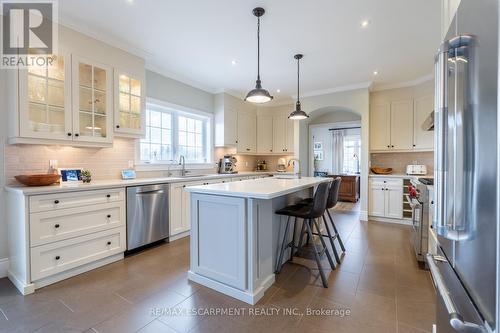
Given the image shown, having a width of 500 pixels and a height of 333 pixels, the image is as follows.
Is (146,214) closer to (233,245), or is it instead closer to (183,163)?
(183,163)

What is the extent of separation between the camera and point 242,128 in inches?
226

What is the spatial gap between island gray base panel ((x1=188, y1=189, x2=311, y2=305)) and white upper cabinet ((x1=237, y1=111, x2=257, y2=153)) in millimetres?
3437

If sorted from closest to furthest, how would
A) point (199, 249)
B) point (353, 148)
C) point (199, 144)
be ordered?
point (199, 249), point (199, 144), point (353, 148)

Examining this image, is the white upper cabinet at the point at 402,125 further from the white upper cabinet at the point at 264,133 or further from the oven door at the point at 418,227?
the white upper cabinet at the point at 264,133

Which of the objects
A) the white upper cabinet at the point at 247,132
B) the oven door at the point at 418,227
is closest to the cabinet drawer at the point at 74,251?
the white upper cabinet at the point at 247,132

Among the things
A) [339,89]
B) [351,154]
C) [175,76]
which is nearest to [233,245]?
[175,76]

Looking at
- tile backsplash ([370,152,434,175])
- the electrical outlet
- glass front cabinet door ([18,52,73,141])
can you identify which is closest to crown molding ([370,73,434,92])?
tile backsplash ([370,152,434,175])

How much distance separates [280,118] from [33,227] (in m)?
5.28

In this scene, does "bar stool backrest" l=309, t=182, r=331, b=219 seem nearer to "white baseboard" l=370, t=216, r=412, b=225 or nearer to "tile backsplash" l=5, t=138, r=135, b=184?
"tile backsplash" l=5, t=138, r=135, b=184

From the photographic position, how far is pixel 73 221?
2.43 metres

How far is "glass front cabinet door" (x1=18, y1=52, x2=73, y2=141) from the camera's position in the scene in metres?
2.34

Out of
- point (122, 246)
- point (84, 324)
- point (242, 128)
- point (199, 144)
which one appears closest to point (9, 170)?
point (122, 246)

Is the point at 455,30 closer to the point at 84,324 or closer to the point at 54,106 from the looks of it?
the point at 84,324

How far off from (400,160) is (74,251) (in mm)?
5823
